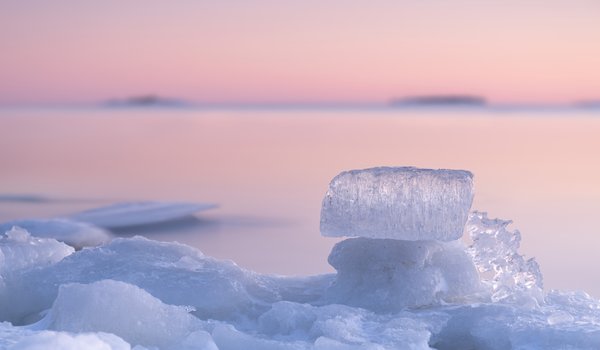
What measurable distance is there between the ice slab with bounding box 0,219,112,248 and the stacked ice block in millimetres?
4903

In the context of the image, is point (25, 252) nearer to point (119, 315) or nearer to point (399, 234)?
point (119, 315)

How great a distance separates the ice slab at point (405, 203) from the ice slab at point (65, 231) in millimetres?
5073

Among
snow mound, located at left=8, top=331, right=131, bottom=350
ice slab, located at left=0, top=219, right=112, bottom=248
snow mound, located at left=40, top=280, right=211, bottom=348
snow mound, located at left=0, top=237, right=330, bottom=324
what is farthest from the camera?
ice slab, located at left=0, top=219, right=112, bottom=248

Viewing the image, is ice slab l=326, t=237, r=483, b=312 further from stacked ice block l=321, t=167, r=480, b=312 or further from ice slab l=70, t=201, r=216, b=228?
ice slab l=70, t=201, r=216, b=228

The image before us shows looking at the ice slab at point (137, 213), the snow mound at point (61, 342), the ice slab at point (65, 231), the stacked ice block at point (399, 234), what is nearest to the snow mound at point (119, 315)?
the snow mound at point (61, 342)

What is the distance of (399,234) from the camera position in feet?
16.5

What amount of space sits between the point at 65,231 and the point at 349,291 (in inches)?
210

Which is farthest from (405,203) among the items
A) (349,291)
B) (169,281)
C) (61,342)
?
(61,342)

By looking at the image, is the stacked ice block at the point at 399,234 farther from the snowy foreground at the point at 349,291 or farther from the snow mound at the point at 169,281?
the snow mound at the point at 169,281

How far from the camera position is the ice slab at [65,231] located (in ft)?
31.1

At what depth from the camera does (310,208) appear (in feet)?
49.4

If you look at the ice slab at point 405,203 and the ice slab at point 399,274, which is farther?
the ice slab at point 399,274

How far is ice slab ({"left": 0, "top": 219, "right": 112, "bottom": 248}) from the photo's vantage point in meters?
9.48

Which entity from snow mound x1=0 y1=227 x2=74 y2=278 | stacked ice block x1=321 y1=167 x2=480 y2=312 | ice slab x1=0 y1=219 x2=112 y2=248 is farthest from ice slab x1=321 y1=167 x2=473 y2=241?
ice slab x1=0 y1=219 x2=112 y2=248
